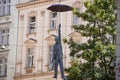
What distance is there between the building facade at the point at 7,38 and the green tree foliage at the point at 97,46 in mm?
17292

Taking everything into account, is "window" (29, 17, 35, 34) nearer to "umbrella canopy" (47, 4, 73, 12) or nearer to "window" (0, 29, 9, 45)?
"window" (0, 29, 9, 45)

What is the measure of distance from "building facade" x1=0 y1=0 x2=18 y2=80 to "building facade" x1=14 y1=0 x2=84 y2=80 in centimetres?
52

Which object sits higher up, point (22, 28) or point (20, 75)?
point (22, 28)

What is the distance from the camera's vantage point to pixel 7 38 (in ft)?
A: 150

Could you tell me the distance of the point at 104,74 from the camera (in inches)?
1045

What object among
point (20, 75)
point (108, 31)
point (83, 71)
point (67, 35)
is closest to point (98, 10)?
point (108, 31)

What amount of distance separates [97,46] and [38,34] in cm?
1736

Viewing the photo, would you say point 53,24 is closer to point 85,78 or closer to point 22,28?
point 22,28

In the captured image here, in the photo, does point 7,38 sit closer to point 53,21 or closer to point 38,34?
point 38,34

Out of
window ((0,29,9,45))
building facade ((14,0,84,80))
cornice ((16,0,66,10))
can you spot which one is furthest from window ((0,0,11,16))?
window ((0,29,9,45))

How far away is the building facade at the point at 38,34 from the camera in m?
41.7

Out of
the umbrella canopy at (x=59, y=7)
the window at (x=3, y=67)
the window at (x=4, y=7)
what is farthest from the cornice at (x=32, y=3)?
the umbrella canopy at (x=59, y=7)

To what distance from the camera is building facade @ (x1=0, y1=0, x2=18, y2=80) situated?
4466 cm

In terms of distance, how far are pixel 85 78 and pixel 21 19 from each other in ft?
64.5
